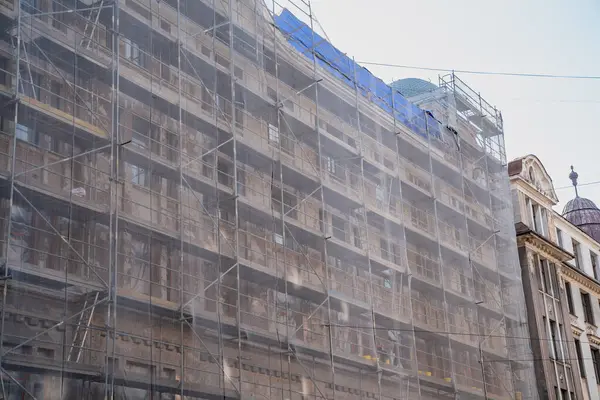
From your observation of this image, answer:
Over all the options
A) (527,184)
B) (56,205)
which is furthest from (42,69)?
(527,184)

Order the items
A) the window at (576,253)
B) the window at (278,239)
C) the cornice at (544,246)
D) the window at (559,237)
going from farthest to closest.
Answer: the window at (576,253) → the window at (559,237) → the cornice at (544,246) → the window at (278,239)

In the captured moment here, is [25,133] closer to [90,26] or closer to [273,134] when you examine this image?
[90,26]

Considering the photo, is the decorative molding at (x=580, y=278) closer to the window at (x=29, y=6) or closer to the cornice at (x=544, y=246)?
the cornice at (x=544, y=246)

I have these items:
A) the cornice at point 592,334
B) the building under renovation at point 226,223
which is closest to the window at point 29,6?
the building under renovation at point 226,223

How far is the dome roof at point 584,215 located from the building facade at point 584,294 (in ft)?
9.63

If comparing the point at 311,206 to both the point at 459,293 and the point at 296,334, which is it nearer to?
the point at 296,334

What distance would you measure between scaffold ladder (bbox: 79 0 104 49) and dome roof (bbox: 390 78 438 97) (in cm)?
1925

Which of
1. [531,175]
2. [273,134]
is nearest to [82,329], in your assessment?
[273,134]

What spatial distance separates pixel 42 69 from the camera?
1925 centimetres

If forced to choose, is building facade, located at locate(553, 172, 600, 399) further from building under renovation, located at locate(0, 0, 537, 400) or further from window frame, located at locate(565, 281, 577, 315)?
building under renovation, located at locate(0, 0, 537, 400)

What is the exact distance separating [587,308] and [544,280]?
5.13 meters

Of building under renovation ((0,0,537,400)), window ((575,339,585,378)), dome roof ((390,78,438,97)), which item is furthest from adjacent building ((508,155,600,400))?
dome roof ((390,78,438,97))

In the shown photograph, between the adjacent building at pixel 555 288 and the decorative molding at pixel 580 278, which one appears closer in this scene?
the adjacent building at pixel 555 288

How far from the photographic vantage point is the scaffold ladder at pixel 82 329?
17.6m
